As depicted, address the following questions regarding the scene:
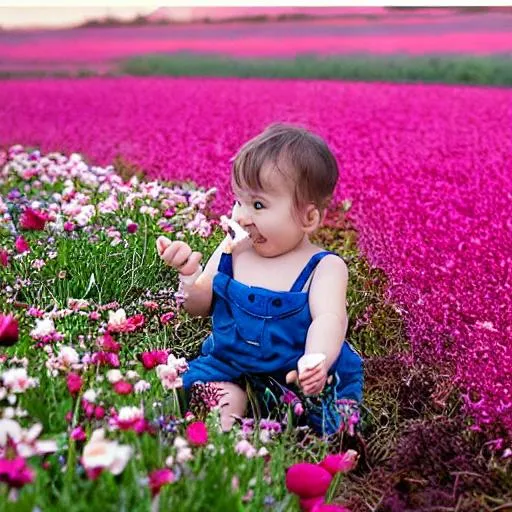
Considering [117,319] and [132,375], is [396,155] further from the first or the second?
[132,375]

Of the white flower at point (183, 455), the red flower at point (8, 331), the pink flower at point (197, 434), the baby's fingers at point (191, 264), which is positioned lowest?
the white flower at point (183, 455)

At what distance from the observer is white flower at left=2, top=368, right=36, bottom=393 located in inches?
77.7

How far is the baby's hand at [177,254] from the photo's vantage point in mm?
2561

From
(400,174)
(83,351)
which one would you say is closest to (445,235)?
(400,174)

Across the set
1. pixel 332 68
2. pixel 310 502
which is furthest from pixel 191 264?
pixel 332 68

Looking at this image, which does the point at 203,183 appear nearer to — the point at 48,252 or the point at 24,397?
the point at 48,252

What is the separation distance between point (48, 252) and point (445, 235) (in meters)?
1.30

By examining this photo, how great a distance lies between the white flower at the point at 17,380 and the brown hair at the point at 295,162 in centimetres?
84

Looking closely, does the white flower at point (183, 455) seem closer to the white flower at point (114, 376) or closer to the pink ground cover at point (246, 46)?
the white flower at point (114, 376)

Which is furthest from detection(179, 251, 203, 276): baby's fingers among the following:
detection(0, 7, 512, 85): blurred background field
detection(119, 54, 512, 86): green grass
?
detection(119, 54, 512, 86): green grass

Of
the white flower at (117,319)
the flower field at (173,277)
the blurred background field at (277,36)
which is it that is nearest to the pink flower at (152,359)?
the flower field at (173,277)

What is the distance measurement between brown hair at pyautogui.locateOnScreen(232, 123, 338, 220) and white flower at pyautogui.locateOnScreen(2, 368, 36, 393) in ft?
2.74

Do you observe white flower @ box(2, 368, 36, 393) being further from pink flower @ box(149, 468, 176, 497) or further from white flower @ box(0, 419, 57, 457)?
pink flower @ box(149, 468, 176, 497)

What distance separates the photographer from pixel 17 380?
2.00m
